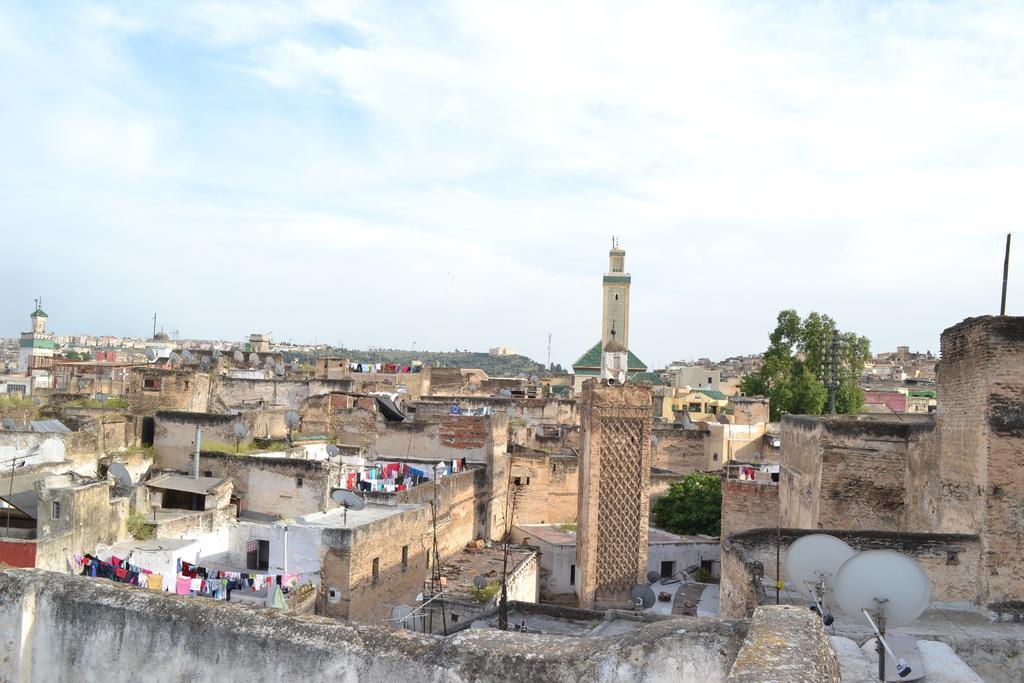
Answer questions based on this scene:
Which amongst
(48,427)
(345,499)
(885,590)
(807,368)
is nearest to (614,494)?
(345,499)

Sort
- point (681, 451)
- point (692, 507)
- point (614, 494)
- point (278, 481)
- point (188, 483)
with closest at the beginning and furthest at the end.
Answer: point (188, 483), point (278, 481), point (614, 494), point (692, 507), point (681, 451)

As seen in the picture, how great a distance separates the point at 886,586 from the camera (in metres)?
5.21

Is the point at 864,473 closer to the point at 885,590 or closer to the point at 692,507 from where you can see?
the point at 885,590

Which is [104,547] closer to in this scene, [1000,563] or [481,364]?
[1000,563]

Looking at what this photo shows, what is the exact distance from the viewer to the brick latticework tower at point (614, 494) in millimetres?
17844

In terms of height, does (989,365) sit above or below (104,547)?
above

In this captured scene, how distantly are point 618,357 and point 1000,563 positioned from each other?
3011 centimetres

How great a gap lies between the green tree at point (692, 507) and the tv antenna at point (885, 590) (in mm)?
17529

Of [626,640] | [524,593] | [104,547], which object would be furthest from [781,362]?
[626,640]

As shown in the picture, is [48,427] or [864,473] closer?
[864,473]

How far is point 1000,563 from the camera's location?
9219mm

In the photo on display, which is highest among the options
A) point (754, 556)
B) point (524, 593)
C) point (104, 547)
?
point (754, 556)

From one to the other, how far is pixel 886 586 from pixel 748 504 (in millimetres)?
12811

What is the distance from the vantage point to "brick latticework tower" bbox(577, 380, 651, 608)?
1784cm
